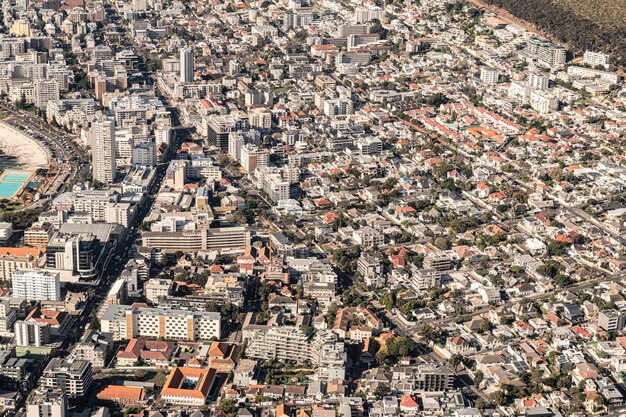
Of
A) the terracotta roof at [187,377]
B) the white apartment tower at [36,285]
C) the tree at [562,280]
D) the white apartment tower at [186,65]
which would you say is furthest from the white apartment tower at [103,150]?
the tree at [562,280]

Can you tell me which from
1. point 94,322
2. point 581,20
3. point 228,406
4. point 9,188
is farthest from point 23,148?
point 581,20

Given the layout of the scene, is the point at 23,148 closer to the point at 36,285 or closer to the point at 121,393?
the point at 36,285

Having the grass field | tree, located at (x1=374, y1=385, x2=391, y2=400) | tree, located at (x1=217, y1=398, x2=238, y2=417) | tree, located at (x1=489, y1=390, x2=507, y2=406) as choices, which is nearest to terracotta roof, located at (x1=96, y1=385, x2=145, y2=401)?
tree, located at (x1=217, y1=398, x2=238, y2=417)

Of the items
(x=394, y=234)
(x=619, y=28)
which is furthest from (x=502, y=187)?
(x=619, y=28)

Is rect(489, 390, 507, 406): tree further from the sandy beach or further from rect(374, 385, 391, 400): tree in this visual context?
the sandy beach

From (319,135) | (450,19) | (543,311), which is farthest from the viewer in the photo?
(450,19)

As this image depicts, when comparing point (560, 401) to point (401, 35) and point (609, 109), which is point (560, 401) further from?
point (401, 35)
